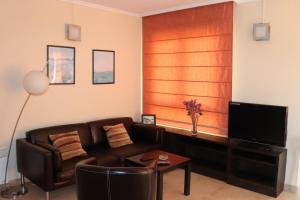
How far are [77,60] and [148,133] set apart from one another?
5.42 feet

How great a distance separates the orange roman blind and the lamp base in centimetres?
258

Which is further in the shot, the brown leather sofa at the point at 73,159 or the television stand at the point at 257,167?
the television stand at the point at 257,167

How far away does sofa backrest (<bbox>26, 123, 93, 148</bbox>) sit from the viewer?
3.66 meters

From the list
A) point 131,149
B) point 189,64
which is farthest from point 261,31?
point 131,149

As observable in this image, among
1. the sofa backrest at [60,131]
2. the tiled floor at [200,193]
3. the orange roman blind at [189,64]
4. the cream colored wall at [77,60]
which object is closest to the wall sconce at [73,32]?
the cream colored wall at [77,60]

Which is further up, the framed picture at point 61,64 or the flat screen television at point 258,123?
the framed picture at point 61,64

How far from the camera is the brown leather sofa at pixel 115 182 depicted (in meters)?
2.22

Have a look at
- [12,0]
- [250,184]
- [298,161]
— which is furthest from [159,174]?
[12,0]

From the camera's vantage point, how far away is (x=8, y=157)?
12.0ft

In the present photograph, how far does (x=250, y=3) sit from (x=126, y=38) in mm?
2207

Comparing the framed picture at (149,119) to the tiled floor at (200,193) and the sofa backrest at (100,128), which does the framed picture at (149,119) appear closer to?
the sofa backrest at (100,128)

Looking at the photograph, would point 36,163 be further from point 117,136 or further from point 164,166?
point 164,166

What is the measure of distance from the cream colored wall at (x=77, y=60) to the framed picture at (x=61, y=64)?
8 cm

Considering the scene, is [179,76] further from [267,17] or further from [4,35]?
[4,35]
